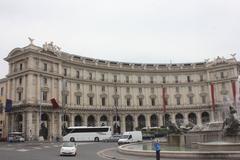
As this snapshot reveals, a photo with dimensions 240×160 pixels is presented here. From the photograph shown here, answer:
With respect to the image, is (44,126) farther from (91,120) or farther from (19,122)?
(91,120)

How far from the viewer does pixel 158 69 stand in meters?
98.1

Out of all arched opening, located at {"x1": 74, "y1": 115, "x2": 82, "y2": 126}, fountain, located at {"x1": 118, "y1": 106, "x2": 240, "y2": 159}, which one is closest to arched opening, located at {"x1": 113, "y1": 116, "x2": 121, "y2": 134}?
arched opening, located at {"x1": 74, "y1": 115, "x2": 82, "y2": 126}

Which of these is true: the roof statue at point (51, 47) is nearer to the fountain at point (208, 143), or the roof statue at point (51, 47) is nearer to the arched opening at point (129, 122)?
the arched opening at point (129, 122)

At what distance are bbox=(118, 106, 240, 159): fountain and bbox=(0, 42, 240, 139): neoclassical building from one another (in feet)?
124

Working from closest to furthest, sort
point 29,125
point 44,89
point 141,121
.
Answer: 1. point 29,125
2. point 44,89
3. point 141,121

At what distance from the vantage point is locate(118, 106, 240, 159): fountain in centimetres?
2242

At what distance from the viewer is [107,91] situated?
90062 millimetres

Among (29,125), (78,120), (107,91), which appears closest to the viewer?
(29,125)

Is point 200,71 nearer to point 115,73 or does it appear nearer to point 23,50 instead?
point 115,73

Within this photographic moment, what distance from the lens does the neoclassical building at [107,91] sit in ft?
237

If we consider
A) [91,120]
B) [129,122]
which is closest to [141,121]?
[129,122]

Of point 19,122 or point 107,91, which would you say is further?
point 107,91

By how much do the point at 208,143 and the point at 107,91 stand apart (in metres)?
64.5

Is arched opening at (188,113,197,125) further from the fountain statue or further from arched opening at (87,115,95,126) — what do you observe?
the fountain statue
